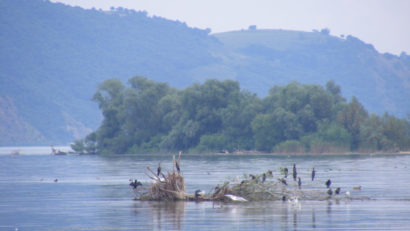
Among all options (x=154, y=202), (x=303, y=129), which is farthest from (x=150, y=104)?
(x=154, y=202)

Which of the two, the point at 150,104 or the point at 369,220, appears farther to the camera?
the point at 150,104

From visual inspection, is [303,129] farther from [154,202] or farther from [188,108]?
[154,202]

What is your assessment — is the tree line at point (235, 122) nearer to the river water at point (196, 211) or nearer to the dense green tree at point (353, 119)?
the dense green tree at point (353, 119)

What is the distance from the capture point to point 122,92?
12938cm

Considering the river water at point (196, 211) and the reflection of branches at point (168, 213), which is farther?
the reflection of branches at point (168, 213)

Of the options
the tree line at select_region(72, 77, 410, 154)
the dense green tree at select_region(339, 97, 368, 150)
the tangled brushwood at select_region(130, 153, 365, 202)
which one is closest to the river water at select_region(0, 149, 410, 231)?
the tangled brushwood at select_region(130, 153, 365, 202)

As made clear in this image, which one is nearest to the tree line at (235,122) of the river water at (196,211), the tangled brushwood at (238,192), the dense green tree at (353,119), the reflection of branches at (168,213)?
the dense green tree at (353,119)

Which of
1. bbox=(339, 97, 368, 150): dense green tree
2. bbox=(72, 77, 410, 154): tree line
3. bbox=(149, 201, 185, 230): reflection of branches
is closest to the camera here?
bbox=(149, 201, 185, 230): reflection of branches

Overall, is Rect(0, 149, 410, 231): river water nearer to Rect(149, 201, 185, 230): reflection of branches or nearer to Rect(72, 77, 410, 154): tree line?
Rect(149, 201, 185, 230): reflection of branches

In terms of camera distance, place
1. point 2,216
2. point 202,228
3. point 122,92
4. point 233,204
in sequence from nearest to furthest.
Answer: point 202,228
point 2,216
point 233,204
point 122,92

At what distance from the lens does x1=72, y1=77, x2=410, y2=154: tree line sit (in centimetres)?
10431

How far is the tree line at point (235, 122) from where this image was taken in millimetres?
104312

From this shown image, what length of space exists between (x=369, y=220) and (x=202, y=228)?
617cm

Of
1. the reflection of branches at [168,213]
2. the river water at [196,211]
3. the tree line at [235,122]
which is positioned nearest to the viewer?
the river water at [196,211]
